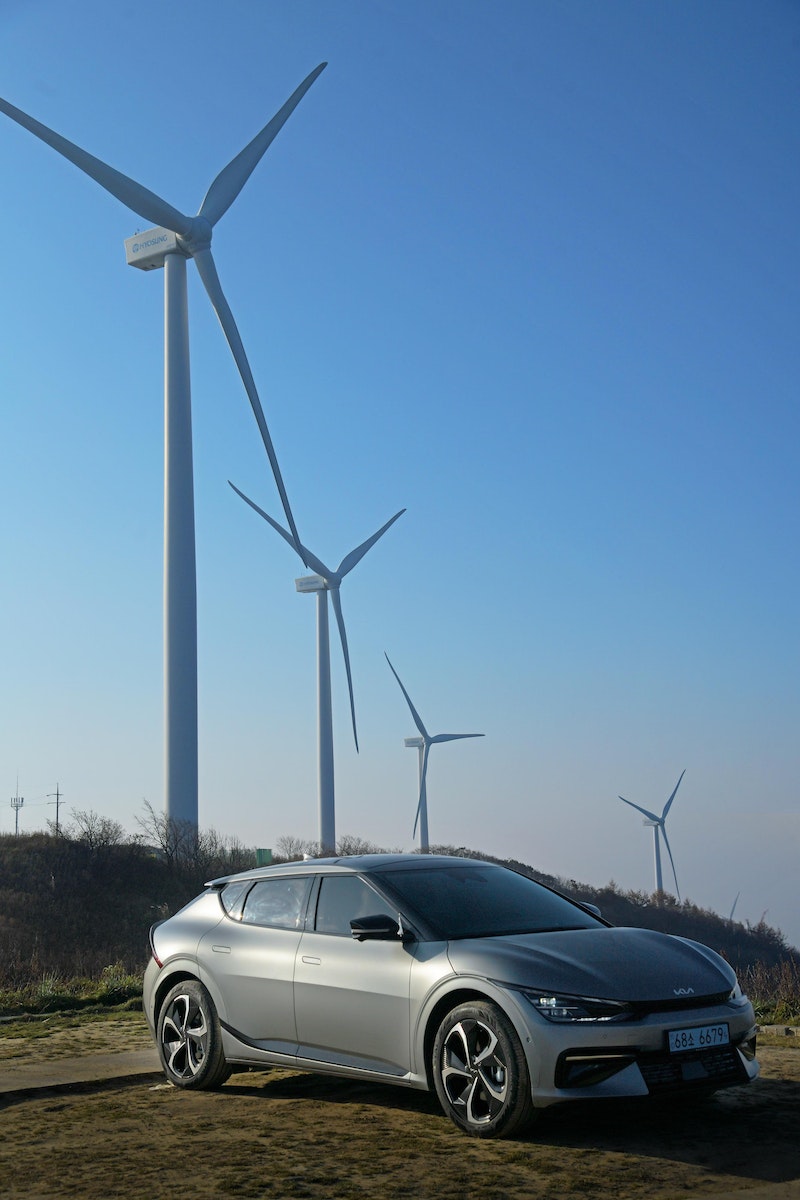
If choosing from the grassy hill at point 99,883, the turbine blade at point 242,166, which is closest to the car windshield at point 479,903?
the grassy hill at point 99,883

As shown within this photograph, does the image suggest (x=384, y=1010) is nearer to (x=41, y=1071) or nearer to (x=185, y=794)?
(x=41, y=1071)

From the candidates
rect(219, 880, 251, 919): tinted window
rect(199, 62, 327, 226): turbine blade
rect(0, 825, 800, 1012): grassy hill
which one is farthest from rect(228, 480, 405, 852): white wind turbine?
rect(219, 880, 251, 919): tinted window

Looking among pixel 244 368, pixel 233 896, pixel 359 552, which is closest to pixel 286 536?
pixel 359 552

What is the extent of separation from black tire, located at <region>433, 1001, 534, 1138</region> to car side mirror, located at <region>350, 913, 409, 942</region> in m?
0.61

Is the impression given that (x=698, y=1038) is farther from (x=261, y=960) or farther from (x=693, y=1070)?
(x=261, y=960)

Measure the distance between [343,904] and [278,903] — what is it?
64cm

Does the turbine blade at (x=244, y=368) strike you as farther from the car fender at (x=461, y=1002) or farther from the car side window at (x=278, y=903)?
the car fender at (x=461, y=1002)

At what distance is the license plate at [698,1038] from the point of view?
6043mm

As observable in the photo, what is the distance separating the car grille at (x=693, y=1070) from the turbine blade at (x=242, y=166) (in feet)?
129

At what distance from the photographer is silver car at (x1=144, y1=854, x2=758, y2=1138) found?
601cm

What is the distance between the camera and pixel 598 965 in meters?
6.33

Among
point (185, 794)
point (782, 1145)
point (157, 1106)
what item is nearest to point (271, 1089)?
point (157, 1106)

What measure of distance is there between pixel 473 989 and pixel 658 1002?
0.93 m

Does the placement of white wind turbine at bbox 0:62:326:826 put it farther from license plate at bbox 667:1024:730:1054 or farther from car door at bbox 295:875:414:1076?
license plate at bbox 667:1024:730:1054
